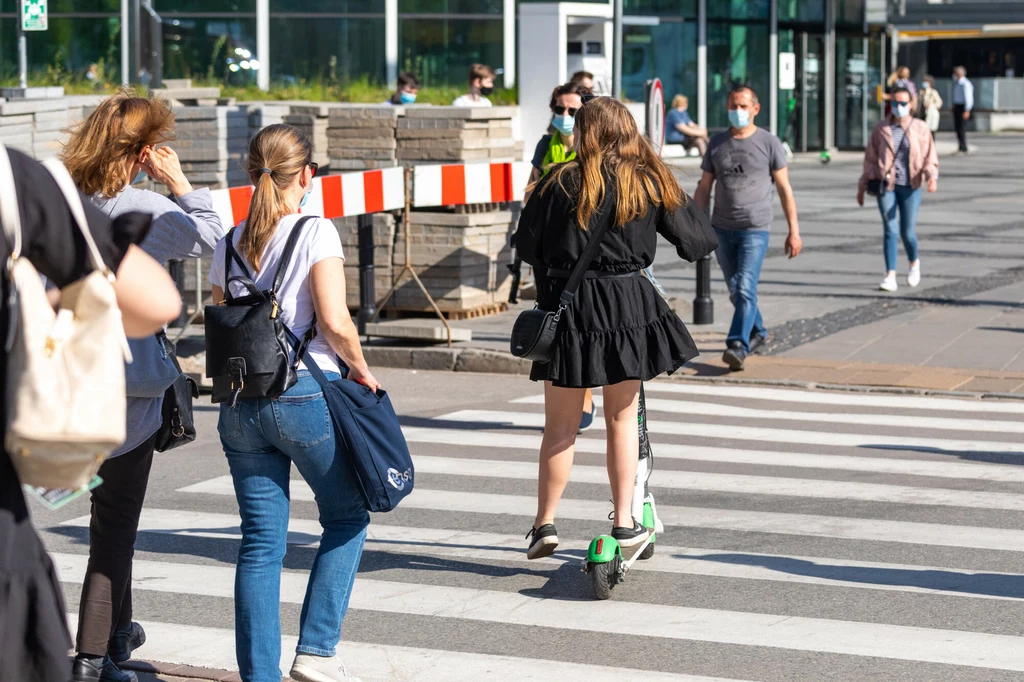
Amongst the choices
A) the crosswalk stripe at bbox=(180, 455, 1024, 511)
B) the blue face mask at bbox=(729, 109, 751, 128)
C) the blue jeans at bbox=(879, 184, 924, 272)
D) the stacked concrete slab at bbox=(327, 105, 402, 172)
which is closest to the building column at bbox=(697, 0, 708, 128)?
the blue jeans at bbox=(879, 184, 924, 272)

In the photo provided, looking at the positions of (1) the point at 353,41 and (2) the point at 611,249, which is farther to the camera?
(1) the point at 353,41

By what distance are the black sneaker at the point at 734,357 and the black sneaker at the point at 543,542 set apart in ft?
17.3

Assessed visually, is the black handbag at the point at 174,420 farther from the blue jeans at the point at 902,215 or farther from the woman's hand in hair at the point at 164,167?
the blue jeans at the point at 902,215

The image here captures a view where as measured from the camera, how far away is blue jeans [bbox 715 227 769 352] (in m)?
11.1

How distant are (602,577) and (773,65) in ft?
117

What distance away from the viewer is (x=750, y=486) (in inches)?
311

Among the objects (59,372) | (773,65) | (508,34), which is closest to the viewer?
(59,372)

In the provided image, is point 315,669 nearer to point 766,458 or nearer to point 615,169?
point 615,169

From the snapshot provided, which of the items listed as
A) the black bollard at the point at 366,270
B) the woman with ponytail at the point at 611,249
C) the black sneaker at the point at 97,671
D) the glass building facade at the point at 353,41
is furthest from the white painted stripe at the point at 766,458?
the glass building facade at the point at 353,41

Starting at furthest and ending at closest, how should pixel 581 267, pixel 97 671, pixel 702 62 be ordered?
pixel 702 62
pixel 581 267
pixel 97 671

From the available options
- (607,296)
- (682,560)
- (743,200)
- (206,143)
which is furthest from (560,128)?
(607,296)

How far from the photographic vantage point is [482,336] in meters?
12.7

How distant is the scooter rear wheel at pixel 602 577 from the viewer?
587 cm

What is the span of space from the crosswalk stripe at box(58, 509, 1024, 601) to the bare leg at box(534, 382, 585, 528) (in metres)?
0.41
